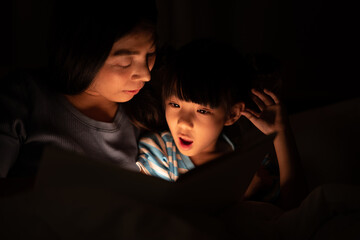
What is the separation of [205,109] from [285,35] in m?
1.00

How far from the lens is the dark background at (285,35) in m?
1.50

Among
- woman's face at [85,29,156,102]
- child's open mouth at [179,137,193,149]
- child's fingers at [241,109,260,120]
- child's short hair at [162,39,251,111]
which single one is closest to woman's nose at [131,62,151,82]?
woman's face at [85,29,156,102]

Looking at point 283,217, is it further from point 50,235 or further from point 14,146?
point 14,146

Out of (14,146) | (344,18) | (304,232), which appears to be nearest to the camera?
(304,232)

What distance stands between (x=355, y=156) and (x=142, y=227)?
30.9 inches

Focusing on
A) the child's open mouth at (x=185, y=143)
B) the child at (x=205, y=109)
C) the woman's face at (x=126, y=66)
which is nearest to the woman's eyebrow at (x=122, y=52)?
the woman's face at (x=126, y=66)

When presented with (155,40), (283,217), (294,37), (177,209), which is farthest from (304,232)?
(294,37)

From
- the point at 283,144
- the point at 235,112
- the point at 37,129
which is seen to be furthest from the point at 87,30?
the point at 283,144

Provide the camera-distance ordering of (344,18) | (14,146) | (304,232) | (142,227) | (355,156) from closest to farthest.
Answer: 1. (142,227)
2. (304,232)
3. (14,146)
4. (355,156)
5. (344,18)

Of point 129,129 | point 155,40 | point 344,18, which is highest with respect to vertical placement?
point 344,18

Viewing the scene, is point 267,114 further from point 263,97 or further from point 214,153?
point 214,153

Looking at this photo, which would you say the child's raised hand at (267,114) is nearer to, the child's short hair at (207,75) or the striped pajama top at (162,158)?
the child's short hair at (207,75)

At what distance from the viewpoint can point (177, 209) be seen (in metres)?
0.57

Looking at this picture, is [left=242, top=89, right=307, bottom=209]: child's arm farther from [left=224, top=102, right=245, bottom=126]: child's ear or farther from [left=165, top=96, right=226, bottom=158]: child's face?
[left=165, top=96, right=226, bottom=158]: child's face
